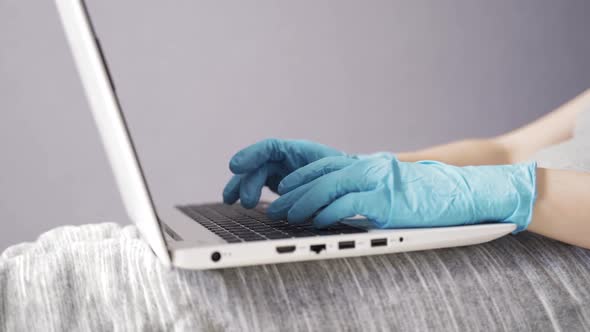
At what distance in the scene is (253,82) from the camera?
306cm

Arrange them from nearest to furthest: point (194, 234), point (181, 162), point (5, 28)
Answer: point (194, 234), point (5, 28), point (181, 162)

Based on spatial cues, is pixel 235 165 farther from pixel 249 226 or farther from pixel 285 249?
pixel 285 249

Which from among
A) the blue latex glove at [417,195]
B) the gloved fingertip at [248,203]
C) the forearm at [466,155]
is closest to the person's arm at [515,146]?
the forearm at [466,155]

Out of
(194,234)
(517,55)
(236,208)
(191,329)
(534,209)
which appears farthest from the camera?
(517,55)

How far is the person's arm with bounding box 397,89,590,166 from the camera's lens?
1595mm

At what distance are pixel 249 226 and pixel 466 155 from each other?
882mm

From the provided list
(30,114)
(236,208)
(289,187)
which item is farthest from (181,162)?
(289,187)

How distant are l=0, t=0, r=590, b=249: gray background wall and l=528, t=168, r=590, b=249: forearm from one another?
2.21 meters

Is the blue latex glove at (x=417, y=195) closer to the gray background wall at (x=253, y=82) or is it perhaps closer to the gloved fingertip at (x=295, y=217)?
the gloved fingertip at (x=295, y=217)

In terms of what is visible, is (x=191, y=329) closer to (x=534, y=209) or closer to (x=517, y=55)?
(x=534, y=209)

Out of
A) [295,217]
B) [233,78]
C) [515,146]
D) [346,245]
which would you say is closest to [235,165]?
[295,217]

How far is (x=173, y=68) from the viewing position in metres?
2.92

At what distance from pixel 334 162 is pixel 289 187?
0.30 ft

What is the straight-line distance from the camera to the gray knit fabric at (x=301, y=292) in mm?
702
